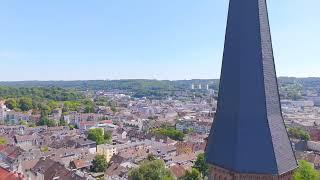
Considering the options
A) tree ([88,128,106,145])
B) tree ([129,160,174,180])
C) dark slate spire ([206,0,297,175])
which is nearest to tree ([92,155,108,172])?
tree ([129,160,174,180])

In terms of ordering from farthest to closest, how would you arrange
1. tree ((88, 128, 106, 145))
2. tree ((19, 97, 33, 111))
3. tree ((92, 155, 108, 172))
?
tree ((19, 97, 33, 111)), tree ((88, 128, 106, 145)), tree ((92, 155, 108, 172))

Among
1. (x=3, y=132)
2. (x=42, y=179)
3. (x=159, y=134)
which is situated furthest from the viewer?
(x=3, y=132)

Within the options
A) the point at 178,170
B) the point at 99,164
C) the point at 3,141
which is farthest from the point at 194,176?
the point at 3,141

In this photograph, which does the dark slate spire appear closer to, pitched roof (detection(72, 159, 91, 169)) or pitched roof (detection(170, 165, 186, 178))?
pitched roof (detection(170, 165, 186, 178))

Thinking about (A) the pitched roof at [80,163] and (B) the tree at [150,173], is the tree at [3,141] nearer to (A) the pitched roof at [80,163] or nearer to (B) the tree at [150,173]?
(A) the pitched roof at [80,163]

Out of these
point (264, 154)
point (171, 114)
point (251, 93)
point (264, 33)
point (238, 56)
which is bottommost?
point (171, 114)

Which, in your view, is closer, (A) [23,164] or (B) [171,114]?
(A) [23,164]

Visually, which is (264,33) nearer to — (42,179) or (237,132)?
(237,132)

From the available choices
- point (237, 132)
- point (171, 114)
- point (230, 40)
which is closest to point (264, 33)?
point (230, 40)
